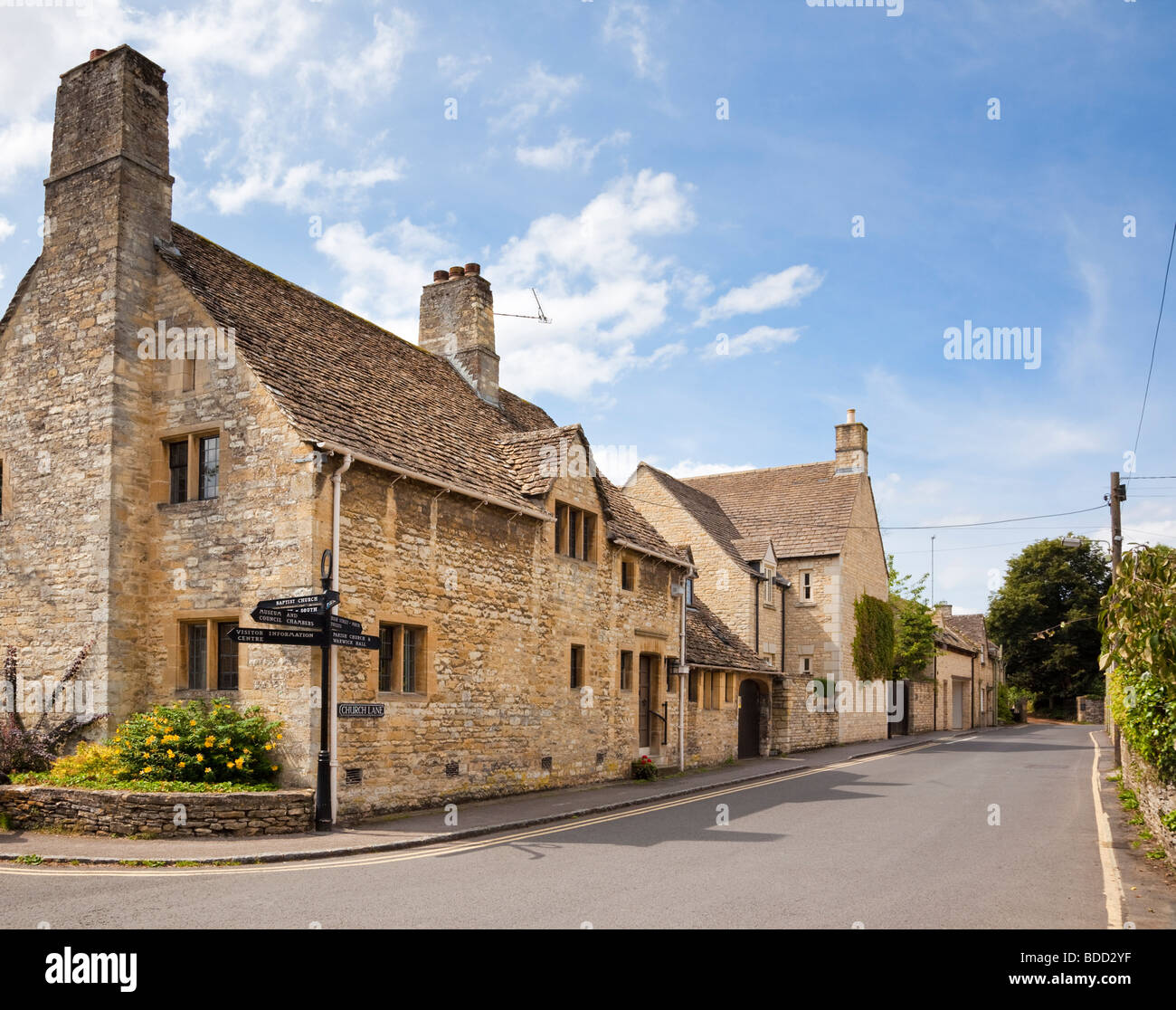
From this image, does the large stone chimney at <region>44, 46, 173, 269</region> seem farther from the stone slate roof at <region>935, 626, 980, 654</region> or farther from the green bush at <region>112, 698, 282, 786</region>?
the stone slate roof at <region>935, 626, 980, 654</region>

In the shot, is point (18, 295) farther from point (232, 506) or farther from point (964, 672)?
point (964, 672)

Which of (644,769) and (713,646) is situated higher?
(713,646)

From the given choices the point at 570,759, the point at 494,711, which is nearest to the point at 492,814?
the point at 494,711

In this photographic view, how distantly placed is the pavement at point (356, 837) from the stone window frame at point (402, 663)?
1.88m

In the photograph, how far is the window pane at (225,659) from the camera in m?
15.2

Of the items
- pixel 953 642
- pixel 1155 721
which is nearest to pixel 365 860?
pixel 1155 721

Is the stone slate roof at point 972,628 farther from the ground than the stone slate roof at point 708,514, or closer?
closer

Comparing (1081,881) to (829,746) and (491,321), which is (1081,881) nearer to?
(491,321)

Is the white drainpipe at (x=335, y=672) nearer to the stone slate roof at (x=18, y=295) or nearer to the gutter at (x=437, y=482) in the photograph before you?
the gutter at (x=437, y=482)

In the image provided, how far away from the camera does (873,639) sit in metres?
39.5

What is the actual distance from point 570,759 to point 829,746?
17708mm

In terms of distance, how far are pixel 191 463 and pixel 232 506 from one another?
127 cm

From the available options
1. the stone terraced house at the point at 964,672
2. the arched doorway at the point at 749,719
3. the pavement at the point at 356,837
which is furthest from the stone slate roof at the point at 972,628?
the pavement at the point at 356,837
